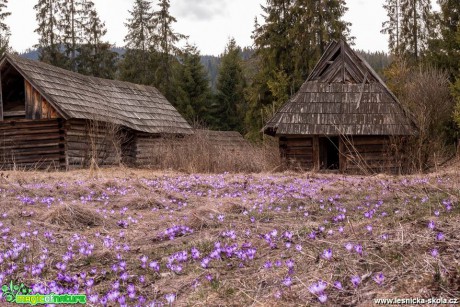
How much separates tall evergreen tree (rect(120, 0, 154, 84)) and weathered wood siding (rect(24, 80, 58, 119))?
23.5 m

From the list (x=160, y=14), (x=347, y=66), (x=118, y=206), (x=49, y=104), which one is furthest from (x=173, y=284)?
(x=160, y=14)

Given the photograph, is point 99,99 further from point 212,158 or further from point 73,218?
point 73,218

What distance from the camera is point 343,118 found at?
17141 mm

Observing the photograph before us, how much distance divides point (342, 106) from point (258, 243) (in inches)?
540

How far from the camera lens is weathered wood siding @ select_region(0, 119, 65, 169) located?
68.0 ft

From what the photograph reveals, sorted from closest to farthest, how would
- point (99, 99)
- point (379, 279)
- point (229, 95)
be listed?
1. point (379, 279)
2. point (99, 99)
3. point (229, 95)

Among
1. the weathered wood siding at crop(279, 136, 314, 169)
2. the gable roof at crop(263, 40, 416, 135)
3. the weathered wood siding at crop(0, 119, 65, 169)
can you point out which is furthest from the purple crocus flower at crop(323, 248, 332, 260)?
the weathered wood siding at crop(0, 119, 65, 169)

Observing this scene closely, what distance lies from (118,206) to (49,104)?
14.1 m

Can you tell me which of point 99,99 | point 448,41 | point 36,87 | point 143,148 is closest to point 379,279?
point 36,87

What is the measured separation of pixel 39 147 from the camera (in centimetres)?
2095

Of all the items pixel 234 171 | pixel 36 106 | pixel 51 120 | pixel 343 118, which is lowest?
pixel 234 171

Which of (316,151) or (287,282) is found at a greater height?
(316,151)

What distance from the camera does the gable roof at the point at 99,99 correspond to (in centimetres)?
2022

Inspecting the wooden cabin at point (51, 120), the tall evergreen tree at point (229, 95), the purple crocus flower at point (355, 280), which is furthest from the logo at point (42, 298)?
the tall evergreen tree at point (229, 95)
